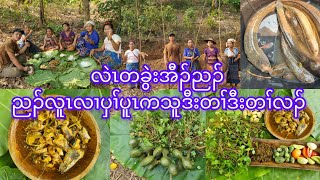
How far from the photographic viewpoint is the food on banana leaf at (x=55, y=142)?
4629 millimetres

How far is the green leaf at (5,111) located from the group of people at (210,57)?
1912 millimetres

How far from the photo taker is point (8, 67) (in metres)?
5.17

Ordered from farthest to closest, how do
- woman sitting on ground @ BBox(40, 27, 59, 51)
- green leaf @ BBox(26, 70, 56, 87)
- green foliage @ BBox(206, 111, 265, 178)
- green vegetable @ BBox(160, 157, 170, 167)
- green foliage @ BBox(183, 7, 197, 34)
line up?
1. green foliage @ BBox(183, 7, 197, 34)
2. woman sitting on ground @ BBox(40, 27, 59, 51)
3. green leaf @ BBox(26, 70, 56, 87)
4. green foliage @ BBox(206, 111, 265, 178)
5. green vegetable @ BBox(160, 157, 170, 167)

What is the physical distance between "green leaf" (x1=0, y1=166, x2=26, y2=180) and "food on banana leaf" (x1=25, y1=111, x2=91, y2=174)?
261 millimetres

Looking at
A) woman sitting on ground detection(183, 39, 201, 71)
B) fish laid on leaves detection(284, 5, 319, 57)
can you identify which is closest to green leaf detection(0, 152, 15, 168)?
woman sitting on ground detection(183, 39, 201, 71)

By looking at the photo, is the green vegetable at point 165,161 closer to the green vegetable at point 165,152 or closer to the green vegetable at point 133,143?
the green vegetable at point 165,152

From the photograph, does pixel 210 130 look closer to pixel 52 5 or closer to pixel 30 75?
pixel 30 75

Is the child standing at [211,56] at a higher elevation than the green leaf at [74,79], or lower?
higher

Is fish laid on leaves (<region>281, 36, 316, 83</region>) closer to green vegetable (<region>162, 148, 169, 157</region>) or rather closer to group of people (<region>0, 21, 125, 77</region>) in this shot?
green vegetable (<region>162, 148, 169, 157</region>)

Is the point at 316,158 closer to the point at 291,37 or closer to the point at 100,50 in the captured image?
the point at 291,37

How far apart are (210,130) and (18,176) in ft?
7.85

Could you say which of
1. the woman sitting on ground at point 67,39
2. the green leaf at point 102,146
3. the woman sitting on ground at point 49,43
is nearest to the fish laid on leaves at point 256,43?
the green leaf at point 102,146

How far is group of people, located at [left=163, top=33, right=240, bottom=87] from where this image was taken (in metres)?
5.17

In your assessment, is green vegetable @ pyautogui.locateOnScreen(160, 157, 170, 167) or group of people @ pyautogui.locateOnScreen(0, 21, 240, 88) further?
group of people @ pyautogui.locateOnScreen(0, 21, 240, 88)
